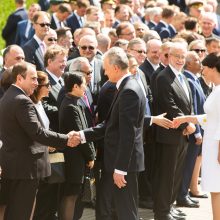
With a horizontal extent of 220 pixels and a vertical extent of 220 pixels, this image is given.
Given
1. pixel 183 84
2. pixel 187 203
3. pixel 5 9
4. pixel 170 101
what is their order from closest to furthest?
pixel 170 101, pixel 183 84, pixel 187 203, pixel 5 9

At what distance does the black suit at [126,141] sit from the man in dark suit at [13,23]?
741 centimetres

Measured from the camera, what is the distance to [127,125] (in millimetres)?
7539

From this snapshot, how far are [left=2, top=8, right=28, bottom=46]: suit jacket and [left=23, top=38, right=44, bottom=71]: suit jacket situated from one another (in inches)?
147

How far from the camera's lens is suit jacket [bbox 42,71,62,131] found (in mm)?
8641

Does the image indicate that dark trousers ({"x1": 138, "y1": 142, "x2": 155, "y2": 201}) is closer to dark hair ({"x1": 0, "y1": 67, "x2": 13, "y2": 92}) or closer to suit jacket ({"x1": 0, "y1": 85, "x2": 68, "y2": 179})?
dark hair ({"x1": 0, "y1": 67, "x2": 13, "y2": 92})

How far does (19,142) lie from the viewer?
7.43 meters

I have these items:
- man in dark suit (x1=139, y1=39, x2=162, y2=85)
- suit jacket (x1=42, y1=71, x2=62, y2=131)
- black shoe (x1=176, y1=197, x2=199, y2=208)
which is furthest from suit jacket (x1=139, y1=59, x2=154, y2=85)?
black shoe (x1=176, y1=197, x2=199, y2=208)

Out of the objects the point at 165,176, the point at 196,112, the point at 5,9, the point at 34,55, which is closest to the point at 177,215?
the point at 165,176

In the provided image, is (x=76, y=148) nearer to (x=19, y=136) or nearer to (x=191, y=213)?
(x=19, y=136)

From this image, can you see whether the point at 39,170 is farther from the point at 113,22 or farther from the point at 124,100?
the point at 113,22

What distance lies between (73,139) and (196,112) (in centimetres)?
279

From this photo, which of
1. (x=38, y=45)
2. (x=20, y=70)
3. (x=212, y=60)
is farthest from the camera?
(x=38, y=45)

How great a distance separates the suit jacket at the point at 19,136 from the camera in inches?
292

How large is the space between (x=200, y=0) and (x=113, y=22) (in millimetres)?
3238
